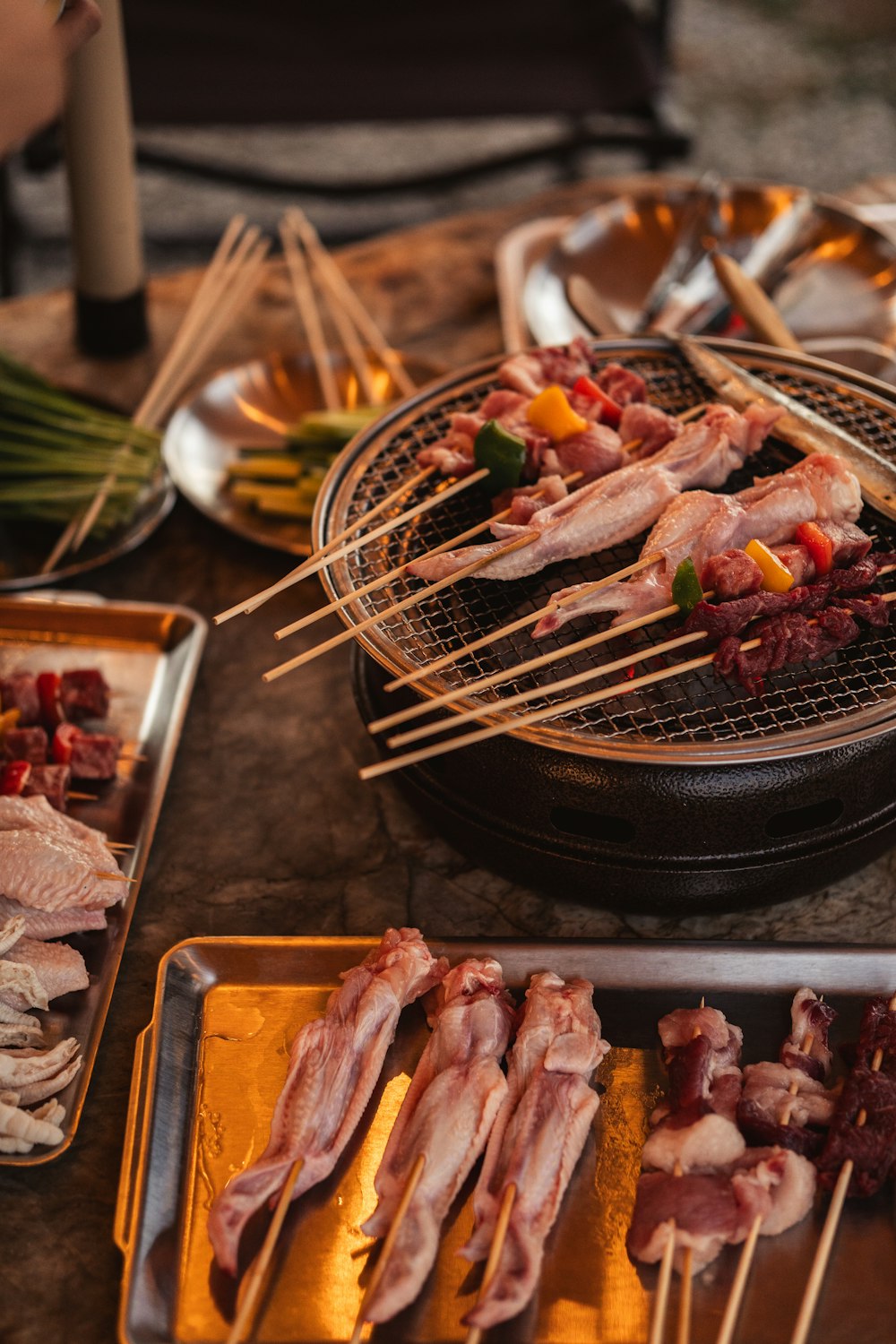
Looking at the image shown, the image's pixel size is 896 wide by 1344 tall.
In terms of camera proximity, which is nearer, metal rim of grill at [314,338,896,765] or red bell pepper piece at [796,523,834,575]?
metal rim of grill at [314,338,896,765]

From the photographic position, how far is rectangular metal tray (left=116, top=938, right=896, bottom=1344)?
2400 millimetres

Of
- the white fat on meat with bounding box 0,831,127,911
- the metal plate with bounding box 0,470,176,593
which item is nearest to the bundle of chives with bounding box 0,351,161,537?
the metal plate with bounding box 0,470,176,593

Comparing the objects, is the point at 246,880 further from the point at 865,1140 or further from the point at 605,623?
the point at 865,1140

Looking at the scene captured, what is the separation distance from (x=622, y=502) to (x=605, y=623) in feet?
1.03

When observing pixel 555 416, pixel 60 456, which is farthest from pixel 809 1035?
pixel 60 456

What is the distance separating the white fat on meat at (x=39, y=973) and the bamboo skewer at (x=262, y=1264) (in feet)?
2.53

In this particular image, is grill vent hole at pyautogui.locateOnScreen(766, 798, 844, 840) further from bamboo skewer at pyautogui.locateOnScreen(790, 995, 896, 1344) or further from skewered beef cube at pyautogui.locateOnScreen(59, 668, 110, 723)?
skewered beef cube at pyautogui.locateOnScreen(59, 668, 110, 723)

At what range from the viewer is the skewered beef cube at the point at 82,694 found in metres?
3.66

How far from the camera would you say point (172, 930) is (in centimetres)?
330

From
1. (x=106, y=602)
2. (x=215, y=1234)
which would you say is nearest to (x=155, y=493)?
(x=106, y=602)

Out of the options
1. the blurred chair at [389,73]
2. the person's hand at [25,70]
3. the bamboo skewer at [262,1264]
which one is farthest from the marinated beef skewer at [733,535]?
the blurred chair at [389,73]

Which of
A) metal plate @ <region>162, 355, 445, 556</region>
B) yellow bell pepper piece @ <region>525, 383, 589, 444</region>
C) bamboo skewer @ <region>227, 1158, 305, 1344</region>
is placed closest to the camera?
bamboo skewer @ <region>227, 1158, 305, 1344</region>

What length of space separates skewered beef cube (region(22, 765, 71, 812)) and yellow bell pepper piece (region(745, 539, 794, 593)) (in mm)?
1933

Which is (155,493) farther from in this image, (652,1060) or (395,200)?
(395,200)
